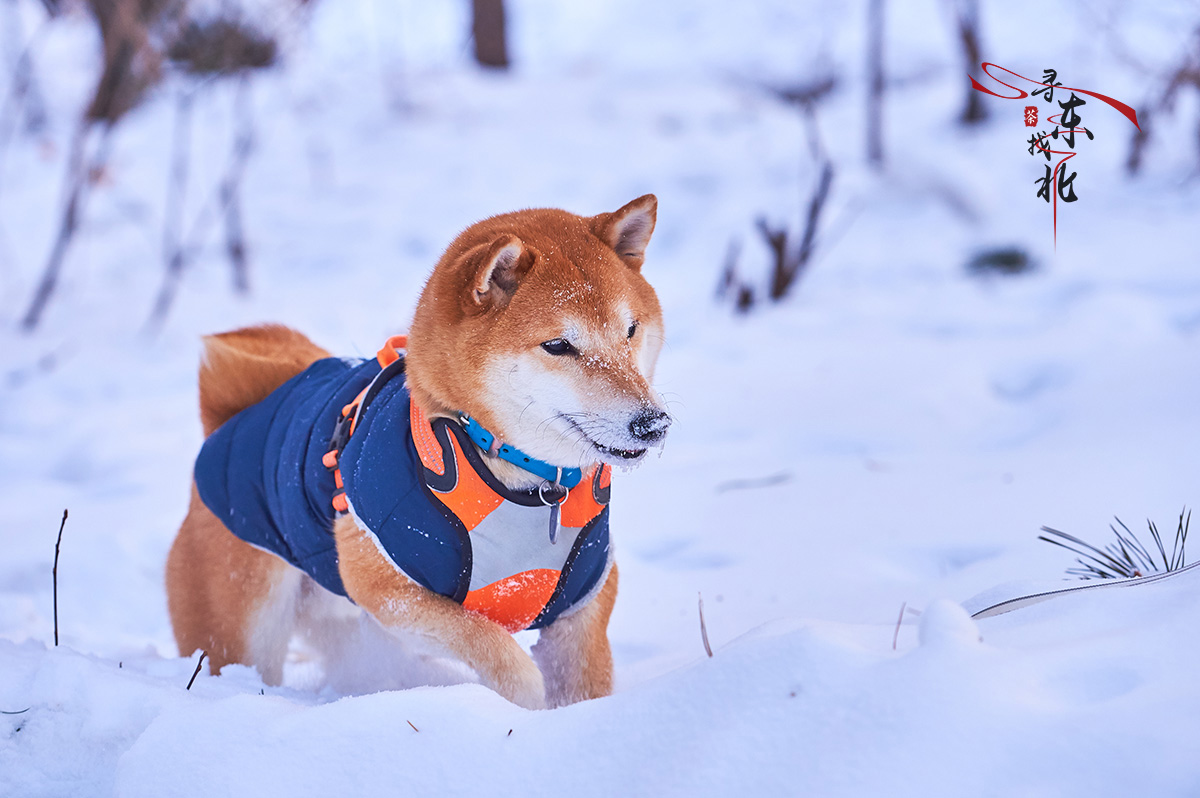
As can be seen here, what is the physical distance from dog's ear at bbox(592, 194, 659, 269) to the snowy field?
3.11ft

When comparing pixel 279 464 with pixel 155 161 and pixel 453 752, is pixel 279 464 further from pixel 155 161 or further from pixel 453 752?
pixel 155 161

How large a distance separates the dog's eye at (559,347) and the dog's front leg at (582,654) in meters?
0.52

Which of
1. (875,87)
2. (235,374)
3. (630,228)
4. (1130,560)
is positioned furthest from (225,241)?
(1130,560)

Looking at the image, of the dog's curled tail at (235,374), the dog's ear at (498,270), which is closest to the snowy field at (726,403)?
the dog's curled tail at (235,374)

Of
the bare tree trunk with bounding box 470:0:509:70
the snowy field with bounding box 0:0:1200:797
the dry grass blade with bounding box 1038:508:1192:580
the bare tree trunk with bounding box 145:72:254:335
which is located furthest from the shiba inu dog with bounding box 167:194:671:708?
the bare tree trunk with bounding box 470:0:509:70

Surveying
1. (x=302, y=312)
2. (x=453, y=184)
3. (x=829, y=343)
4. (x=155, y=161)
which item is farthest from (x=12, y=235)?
(x=829, y=343)

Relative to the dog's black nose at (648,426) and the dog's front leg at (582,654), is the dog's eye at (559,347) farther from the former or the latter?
the dog's front leg at (582,654)

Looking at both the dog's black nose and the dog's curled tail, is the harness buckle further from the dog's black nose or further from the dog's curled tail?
the dog's curled tail

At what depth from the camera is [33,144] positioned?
886cm

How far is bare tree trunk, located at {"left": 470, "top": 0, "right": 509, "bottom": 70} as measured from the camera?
1048 cm

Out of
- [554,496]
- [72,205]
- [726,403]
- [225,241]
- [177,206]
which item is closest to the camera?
[554,496]

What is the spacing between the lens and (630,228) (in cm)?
215

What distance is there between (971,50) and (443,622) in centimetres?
720

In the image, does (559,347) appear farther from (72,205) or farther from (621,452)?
(72,205)
